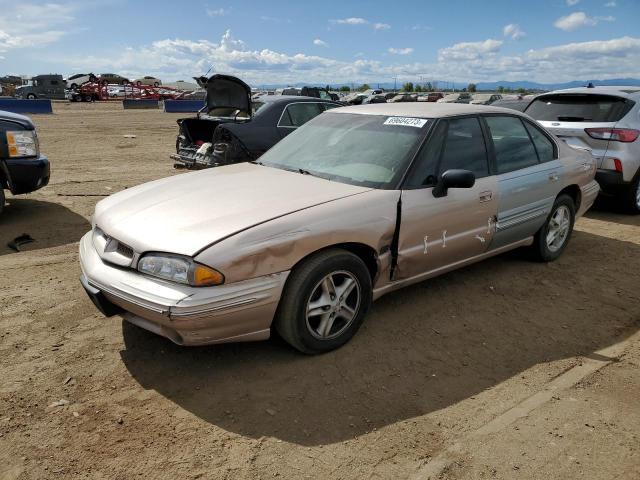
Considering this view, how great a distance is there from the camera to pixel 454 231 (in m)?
3.74

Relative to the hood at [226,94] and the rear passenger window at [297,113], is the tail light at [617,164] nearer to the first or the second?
the rear passenger window at [297,113]

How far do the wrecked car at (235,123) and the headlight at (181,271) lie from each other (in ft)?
15.7

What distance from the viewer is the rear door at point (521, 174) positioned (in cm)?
416

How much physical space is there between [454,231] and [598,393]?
4.66ft

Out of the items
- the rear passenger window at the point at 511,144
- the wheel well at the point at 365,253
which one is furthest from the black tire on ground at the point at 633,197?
the wheel well at the point at 365,253

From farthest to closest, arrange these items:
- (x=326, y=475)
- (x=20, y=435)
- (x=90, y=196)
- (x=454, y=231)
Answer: (x=90, y=196) → (x=454, y=231) → (x=20, y=435) → (x=326, y=475)

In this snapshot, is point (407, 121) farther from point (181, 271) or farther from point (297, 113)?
point (297, 113)

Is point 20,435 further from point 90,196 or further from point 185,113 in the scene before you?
point 185,113

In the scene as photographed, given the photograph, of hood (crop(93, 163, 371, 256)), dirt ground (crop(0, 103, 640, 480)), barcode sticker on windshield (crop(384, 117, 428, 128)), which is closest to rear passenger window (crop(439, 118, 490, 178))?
barcode sticker on windshield (crop(384, 117, 428, 128))

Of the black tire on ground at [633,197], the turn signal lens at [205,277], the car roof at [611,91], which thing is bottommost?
the black tire on ground at [633,197]

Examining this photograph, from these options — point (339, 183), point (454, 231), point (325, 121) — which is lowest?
point (454, 231)

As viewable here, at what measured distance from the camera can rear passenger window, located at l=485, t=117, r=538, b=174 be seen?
4.20 metres

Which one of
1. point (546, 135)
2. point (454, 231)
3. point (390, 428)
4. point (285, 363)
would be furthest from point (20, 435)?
point (546, 135)

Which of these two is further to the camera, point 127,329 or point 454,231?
point 454,231
